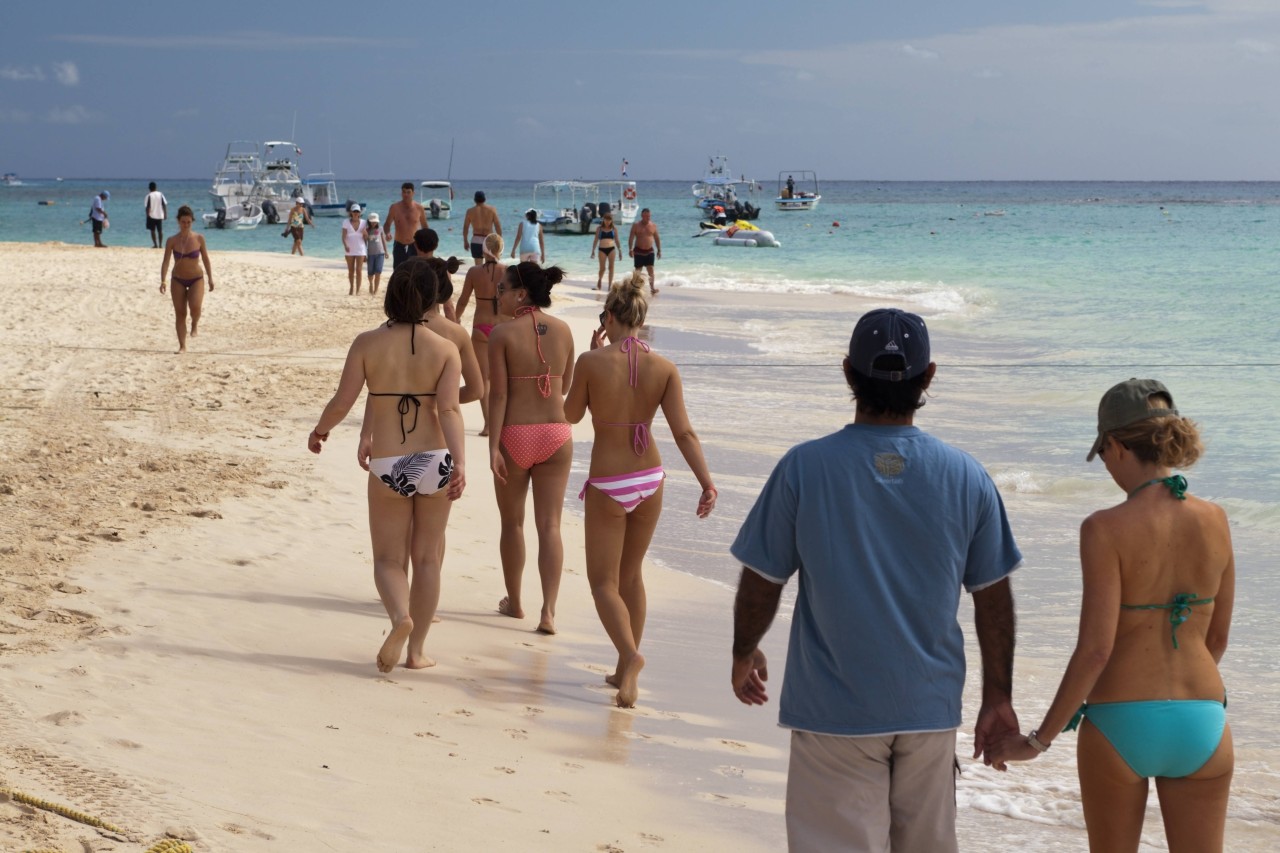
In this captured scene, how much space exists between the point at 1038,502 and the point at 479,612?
4.23 metres

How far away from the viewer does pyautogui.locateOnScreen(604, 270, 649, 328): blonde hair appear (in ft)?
15.4

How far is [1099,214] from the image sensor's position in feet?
261

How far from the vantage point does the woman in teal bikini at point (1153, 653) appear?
8.27 feet

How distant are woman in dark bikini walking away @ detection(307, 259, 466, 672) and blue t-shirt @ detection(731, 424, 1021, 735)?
239 centimetres

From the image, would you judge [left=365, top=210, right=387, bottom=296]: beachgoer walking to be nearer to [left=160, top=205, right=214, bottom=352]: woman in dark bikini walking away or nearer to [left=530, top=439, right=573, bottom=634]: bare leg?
[left=160, top=205, right=214, bottom=352]: woman in dark bikini walking away

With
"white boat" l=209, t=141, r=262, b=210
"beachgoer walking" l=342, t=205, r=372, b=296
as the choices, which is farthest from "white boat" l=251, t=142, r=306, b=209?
"beachgoer walking" l=342, t=205, r=372, b=296

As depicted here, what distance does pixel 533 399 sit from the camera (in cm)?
532

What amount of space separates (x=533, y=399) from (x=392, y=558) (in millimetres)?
974

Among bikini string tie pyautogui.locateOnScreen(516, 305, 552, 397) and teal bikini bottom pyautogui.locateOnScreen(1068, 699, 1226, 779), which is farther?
bikini string tie pyautogui.locateOnScreen(516, 305, 552, 397)

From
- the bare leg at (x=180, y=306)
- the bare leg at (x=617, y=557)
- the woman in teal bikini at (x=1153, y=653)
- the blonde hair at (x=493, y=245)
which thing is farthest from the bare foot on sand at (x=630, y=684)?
the bare leg at (x=180, y=306)

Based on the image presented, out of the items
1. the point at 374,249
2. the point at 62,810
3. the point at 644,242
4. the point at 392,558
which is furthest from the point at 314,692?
the point at 644,242

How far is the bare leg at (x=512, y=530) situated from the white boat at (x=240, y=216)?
48700mm

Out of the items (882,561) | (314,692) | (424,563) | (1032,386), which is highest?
(882,561)

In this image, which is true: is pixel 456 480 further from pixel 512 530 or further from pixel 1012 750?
pixel 1012 750
